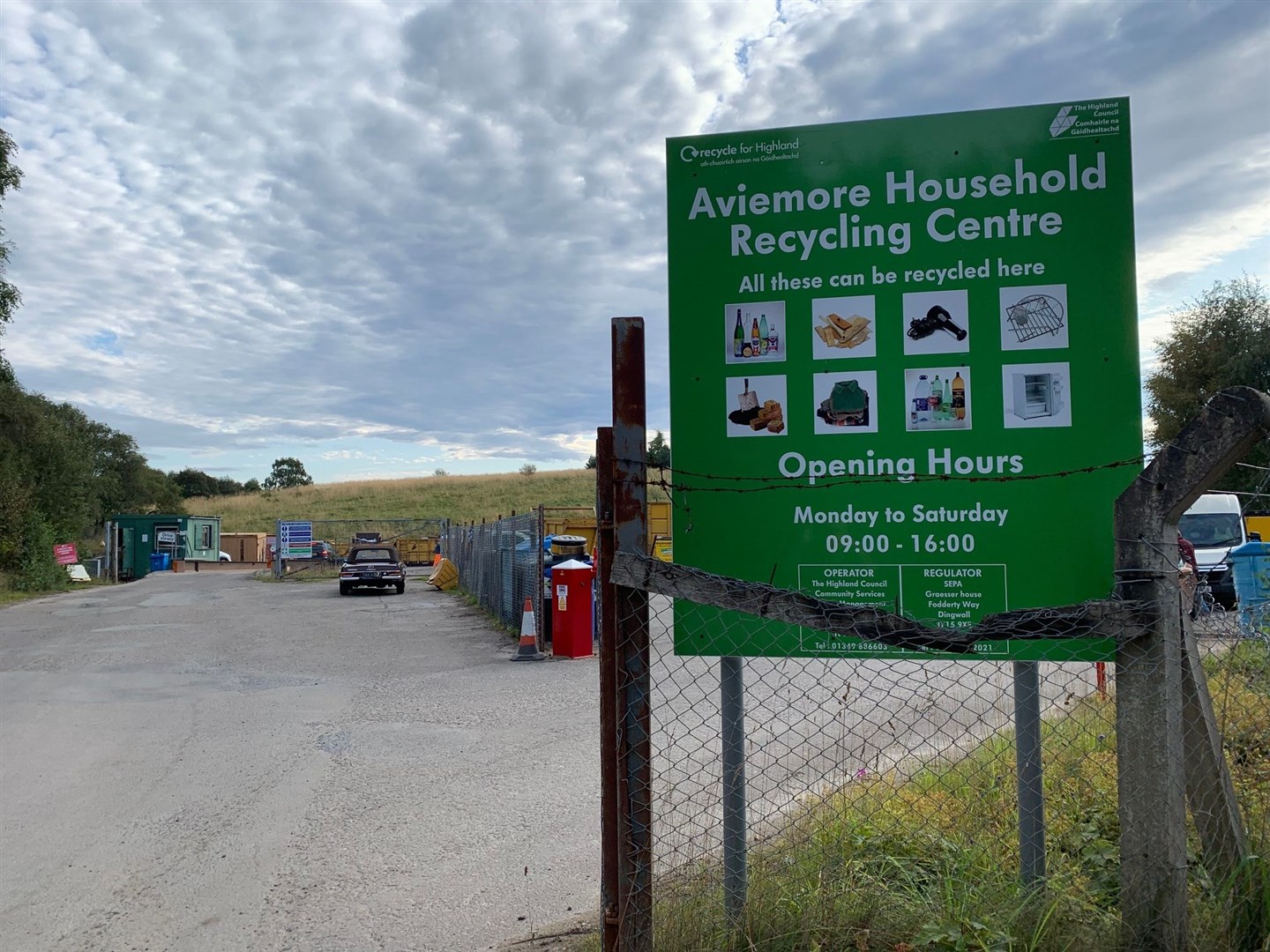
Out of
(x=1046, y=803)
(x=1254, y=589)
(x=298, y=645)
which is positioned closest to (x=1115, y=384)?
(x=1046, y=803)

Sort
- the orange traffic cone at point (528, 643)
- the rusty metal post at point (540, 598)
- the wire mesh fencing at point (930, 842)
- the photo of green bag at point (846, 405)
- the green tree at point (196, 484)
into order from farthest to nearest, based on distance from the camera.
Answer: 1. the green tree at point (196, 484)
2. the rusty metal post at point (540, 598)
3. the orange traffic cone at point (528, 643)
4. the photo of green bag at point (846, 405)
5. the wire mesh fencing at point (930, 842)

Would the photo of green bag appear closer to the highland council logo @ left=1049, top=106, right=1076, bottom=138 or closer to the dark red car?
the highland council logo @ left=1049, top=106, right=1076, bottom=138

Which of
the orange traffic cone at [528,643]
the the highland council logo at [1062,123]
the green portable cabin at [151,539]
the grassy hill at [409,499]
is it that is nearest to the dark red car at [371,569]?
the orange traffic cone at [528,643]

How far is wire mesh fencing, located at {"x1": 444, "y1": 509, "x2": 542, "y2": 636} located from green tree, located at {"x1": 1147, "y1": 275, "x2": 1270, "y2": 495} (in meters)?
25.5

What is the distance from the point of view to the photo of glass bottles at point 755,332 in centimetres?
362

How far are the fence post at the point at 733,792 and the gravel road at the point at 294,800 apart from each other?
1.28 metres

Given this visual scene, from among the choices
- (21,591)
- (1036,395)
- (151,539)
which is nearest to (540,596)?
(1036,395)

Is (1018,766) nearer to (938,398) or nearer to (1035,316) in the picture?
(938,398)

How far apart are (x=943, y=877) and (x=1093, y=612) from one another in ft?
4.61

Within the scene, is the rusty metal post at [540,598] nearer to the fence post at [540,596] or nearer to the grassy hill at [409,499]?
the fence post at [540,596]

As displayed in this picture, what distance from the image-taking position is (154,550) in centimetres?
4547

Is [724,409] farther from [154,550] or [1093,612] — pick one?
[154,550]

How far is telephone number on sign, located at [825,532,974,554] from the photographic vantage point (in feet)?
11.5

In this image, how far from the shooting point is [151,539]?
4503cm
